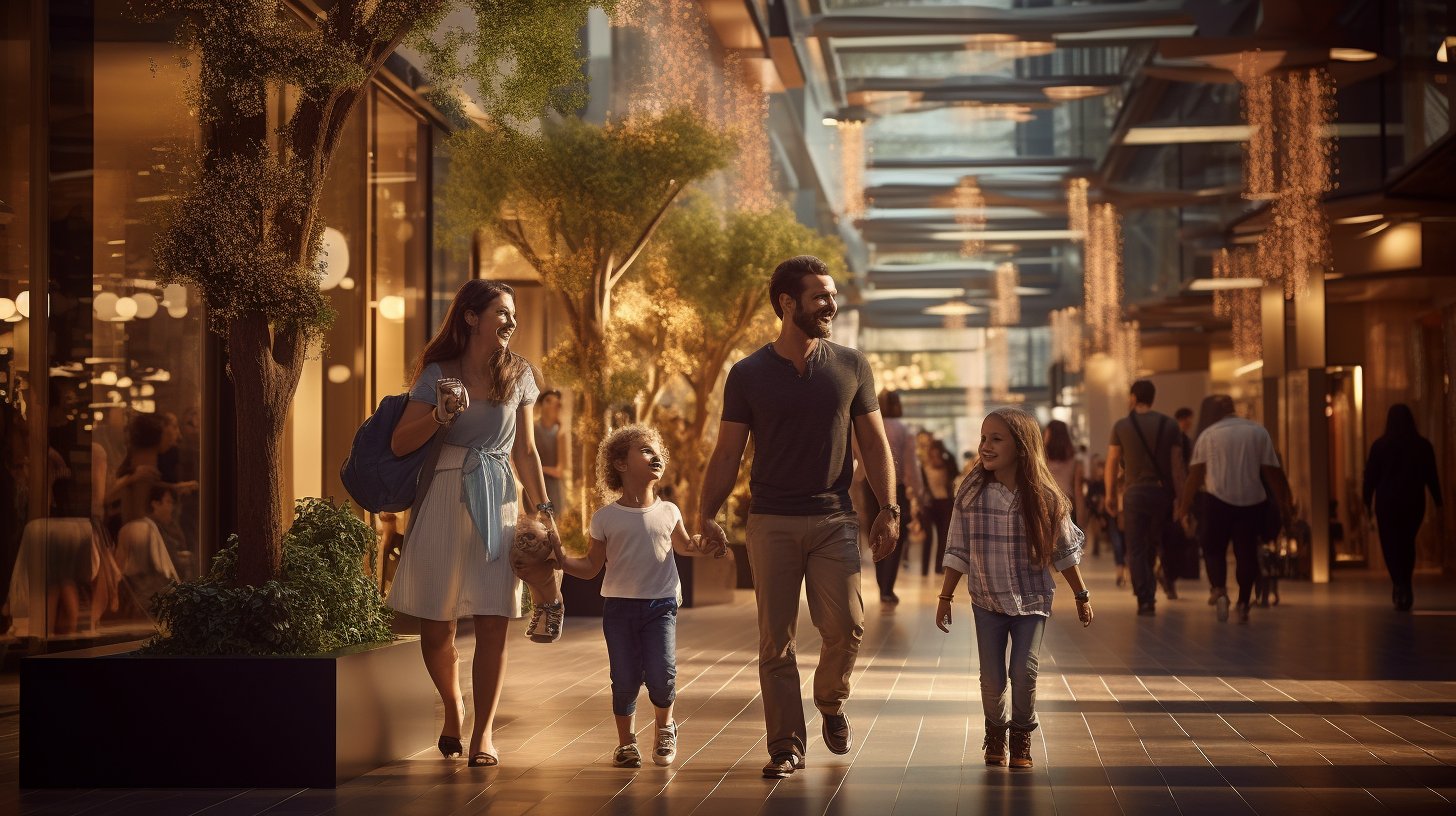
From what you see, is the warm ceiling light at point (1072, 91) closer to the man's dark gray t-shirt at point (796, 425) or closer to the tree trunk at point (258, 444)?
the man's dark gray t-shirt at point (796, 425)

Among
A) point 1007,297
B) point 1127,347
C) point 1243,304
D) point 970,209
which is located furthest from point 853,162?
point 1007,297

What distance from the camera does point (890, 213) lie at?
32188mm

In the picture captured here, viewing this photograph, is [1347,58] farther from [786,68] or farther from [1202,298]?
[1202,298]

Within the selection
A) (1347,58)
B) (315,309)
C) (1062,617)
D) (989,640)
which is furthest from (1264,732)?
(1347,58)

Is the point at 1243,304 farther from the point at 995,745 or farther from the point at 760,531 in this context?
the point at 760,531

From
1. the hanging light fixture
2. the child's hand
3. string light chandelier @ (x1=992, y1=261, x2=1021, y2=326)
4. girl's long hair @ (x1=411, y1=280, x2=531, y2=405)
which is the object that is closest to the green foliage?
girl's long hair @ (x1=411, y1=280, x2=531, y2=405)

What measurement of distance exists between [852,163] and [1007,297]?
666 inches

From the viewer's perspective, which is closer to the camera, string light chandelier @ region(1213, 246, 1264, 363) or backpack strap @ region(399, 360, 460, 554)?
backpack strap @ region(399, 360, 460, 554)

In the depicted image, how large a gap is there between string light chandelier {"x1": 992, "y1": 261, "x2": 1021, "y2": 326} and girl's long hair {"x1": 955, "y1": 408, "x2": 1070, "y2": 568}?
113ft

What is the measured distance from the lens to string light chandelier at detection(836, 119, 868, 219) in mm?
25328

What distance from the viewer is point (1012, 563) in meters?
5.28

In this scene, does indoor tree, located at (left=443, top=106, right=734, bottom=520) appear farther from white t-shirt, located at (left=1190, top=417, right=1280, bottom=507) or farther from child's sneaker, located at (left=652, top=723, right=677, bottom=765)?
child's sneaker, located at (left=652, top=723, right=677, bottom=765)

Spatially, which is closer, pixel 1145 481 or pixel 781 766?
pixel 781 766

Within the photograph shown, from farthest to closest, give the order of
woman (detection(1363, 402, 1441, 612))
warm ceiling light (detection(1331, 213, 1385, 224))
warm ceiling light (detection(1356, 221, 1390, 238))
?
warm ceiling light (detection(1356, 221, 1390, 238)) < warm ceiling light (detection(1331, 213, 1385, 224)) < woman (detection(1363, 402, 1441, 612))
